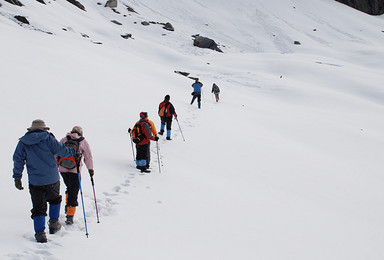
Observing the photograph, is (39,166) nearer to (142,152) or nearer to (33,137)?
(33,137)

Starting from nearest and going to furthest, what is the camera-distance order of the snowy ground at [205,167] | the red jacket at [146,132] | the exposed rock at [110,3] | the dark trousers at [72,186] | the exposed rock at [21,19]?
the dark trousers at [72,186] → the snowy ground at [205,167] → the red jacket at [146,132] → the exposed rock at [21,19] → the exposed rock at [110,3]

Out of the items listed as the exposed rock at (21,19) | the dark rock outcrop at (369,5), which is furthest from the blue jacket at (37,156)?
the dark rock outcrop at (369,5)

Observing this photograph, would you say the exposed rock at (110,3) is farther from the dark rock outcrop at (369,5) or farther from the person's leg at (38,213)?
the dark rock outcrop at (369,5)

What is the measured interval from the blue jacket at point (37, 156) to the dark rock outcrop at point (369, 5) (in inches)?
4367

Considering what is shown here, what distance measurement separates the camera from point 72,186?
503 centimetres

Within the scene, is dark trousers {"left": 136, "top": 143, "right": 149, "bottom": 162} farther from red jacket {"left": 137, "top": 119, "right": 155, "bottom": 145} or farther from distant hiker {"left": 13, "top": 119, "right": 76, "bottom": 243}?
distant hiker {"left": 13, "top": 119, "right": 76, "bottom": 243}

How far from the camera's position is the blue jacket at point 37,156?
160 inches

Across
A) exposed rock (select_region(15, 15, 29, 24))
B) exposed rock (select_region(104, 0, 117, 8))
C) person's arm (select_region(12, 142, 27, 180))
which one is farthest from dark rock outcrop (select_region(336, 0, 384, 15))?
person's arm (select_region(12, 142, 27, 180))

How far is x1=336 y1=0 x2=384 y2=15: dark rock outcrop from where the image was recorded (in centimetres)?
9056

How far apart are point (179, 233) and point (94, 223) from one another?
1574 millimetres

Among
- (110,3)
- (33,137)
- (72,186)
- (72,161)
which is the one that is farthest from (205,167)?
(110,3)

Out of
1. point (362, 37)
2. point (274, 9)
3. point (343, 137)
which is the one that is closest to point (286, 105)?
point (343, 137)

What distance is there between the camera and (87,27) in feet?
131

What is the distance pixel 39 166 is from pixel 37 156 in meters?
0.15
